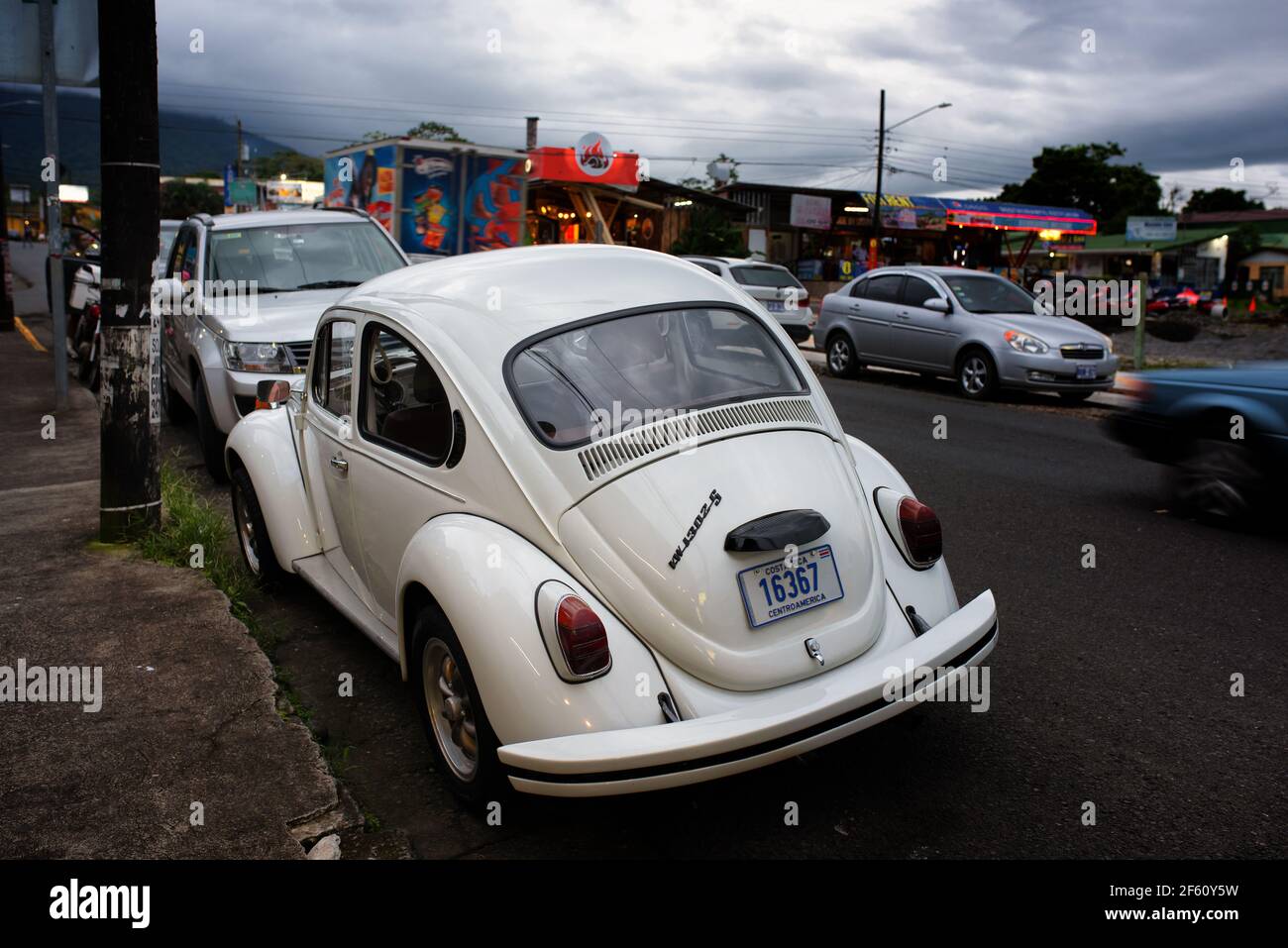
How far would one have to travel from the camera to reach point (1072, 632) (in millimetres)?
4797

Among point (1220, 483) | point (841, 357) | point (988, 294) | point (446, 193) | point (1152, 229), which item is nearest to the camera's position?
point (1220, 483)

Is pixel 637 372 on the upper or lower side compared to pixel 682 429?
upper

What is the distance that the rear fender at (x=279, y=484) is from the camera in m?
4.77

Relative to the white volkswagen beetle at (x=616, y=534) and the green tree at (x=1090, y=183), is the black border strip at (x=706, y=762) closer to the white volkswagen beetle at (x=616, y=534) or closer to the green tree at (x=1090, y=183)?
the white volkswagen beetle at (x=616, y=534)

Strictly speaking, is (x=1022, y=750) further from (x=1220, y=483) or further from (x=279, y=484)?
(x=1220, y=483)

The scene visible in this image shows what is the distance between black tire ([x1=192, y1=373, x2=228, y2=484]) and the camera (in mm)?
7844

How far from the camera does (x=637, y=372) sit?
11.9 feet

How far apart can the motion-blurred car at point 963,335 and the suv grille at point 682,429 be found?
973 centimetres

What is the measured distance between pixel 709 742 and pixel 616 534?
2.39 feet

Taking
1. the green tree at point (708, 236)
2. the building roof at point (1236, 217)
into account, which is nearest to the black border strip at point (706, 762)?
the green tree at point (708, 236)

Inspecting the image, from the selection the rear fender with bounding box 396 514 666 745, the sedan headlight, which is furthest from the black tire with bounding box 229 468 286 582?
the sedan headlight

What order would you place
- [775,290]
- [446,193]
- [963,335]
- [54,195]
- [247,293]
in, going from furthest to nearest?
[775,290]
[446,193]
[963,335]
[54,195]
[247,293]

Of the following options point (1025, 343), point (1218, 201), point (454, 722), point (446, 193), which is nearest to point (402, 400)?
point (454, 722)
